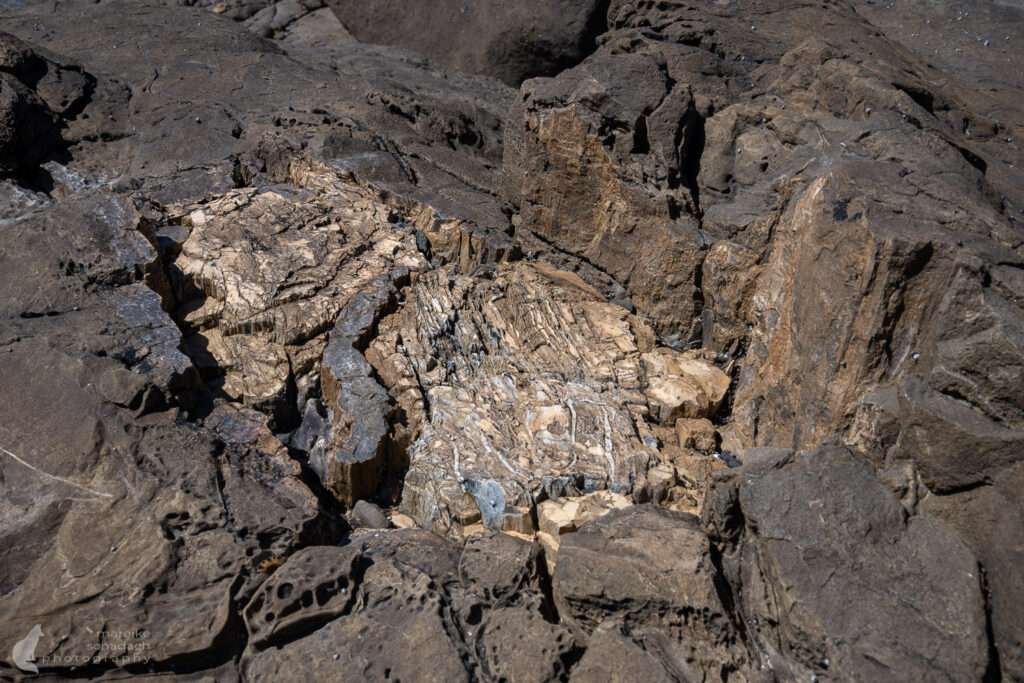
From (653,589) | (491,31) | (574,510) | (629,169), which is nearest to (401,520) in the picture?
(574,510)

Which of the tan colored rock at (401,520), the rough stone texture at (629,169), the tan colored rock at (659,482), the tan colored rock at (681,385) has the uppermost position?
the rough stone texture at (629,169)

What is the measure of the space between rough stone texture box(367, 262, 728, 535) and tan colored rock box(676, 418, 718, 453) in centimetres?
13

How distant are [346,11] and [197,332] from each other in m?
6.67

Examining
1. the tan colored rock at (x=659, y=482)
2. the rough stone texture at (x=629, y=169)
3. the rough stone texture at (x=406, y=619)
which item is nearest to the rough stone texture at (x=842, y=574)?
the rough stone texture at (x=406, y=619)

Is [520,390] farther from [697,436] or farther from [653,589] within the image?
[653,589]

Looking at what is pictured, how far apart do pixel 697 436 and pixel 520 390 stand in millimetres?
1062

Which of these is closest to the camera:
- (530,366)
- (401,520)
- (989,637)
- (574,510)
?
(989,637)

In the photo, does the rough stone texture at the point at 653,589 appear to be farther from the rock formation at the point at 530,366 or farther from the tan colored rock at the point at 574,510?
the tan colored rock at the point at 574,510

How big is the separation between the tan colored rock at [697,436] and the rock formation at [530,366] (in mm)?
25

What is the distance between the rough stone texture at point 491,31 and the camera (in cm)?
788

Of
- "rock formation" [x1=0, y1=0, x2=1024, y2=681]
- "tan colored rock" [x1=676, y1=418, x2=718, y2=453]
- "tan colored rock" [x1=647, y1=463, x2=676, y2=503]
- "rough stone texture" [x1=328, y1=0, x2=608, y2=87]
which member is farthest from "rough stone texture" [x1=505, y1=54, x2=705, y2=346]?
"rough stone texture" [x1=328, y1=0, x2=608, y2=87]

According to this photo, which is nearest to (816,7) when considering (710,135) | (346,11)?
(710,135)

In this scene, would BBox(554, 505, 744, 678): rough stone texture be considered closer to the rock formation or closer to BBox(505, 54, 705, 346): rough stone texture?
the rock formation

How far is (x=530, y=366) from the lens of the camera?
4.54 metres
